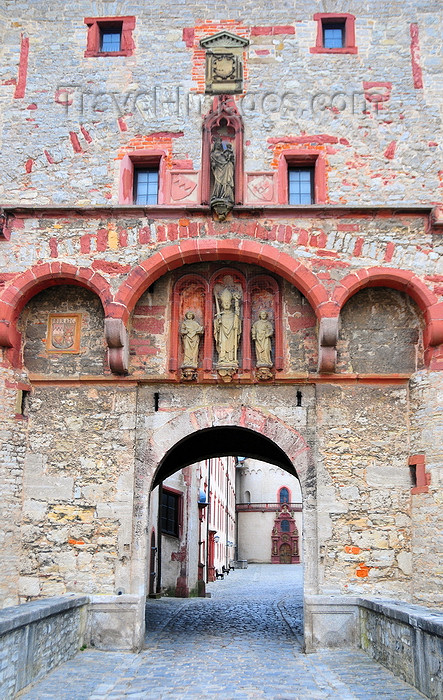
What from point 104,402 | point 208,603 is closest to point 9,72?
point 104,402

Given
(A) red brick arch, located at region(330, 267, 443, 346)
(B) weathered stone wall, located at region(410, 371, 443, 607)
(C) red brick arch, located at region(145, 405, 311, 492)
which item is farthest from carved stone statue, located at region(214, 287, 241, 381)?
(B) weathered stone wall, located at region(410, 371, 443, 607)

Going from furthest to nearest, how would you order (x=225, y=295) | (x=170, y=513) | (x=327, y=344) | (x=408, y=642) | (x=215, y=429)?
(x=170, y=513), (x=215, y=429), (x=225, y=295), (x=327, y=344), (x=408, y=642)

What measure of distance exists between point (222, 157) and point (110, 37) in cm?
328

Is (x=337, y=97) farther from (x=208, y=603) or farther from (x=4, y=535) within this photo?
(x=208, y=603)

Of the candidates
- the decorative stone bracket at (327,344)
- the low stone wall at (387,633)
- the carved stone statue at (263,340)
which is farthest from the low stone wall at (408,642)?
the carved stone statue at (263,340)

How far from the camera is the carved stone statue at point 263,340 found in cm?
1064

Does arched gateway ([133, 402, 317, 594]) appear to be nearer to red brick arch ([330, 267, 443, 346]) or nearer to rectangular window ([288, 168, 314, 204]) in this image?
red brick arch ([330, 267, 443, 346])

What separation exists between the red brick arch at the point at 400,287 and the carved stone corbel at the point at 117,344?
114 inches

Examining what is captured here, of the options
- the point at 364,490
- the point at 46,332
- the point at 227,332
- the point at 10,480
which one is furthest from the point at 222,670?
the point at 46,332

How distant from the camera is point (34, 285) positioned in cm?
1059

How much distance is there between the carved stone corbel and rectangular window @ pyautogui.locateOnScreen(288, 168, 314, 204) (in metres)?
3.30

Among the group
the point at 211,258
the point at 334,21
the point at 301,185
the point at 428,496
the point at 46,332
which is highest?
the point at 334,21

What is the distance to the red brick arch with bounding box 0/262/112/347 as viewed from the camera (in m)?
10.4

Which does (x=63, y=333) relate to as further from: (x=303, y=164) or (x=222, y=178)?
(x=303, y=164)
